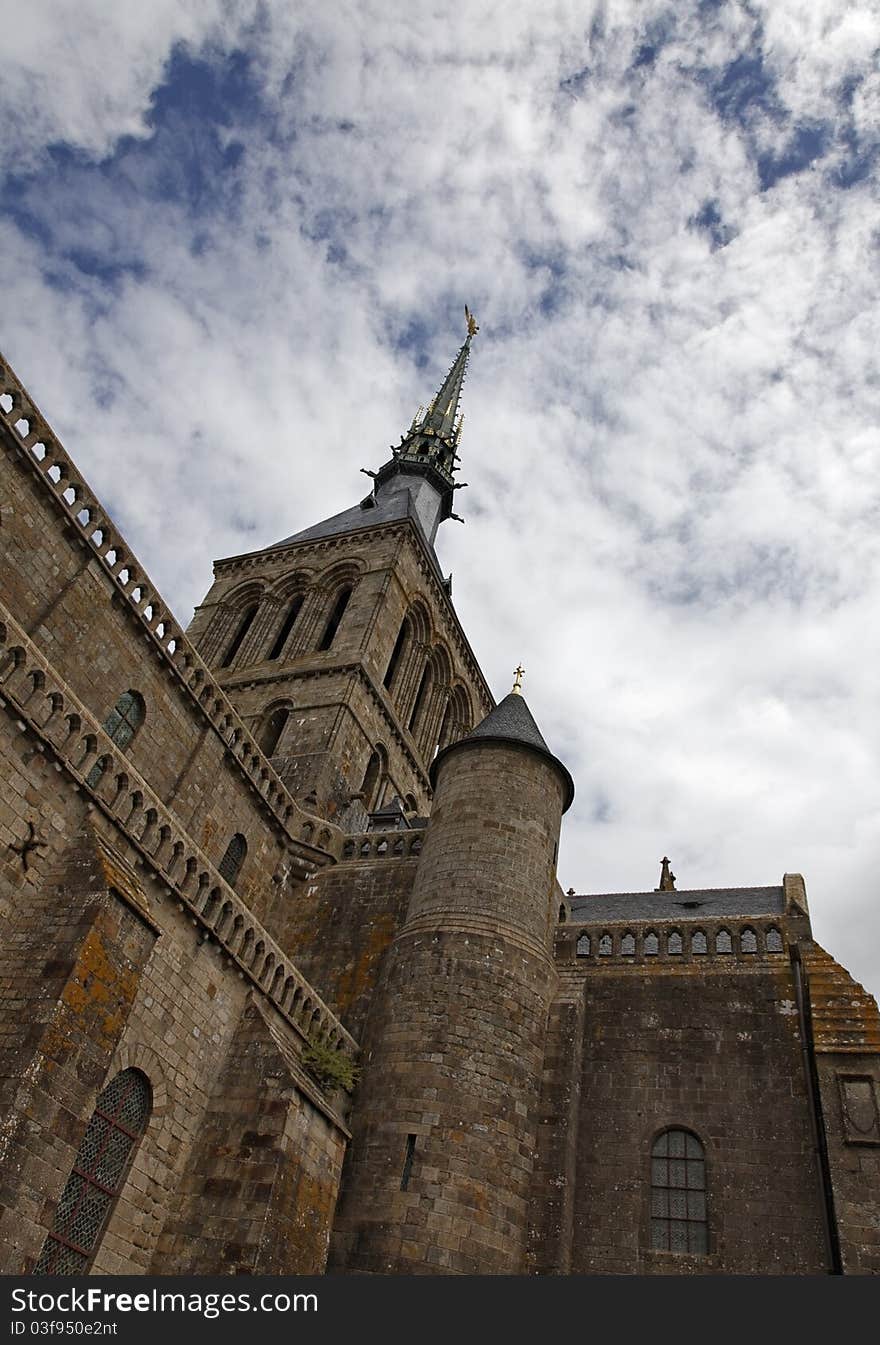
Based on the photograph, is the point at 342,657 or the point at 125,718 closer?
the point at 125,718

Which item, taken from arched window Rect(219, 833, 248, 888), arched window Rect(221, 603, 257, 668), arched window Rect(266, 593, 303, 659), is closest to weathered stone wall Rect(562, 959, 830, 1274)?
arched window Rect(219, 833, 248, 888)

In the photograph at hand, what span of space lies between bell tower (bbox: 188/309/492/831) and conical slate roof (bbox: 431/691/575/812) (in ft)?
15.4

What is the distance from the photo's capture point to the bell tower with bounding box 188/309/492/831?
82.2ft

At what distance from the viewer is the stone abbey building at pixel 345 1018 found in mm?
10406

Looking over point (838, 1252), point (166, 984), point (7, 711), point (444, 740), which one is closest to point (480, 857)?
point (166, 984)

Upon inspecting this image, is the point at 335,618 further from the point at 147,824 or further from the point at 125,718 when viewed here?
the point at 147,824

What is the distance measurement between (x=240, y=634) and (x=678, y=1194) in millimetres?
23940

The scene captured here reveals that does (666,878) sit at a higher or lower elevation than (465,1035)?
higher

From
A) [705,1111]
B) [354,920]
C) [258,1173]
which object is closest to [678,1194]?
[705,1111]

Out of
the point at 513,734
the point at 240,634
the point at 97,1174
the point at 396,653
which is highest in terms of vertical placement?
the point at 240,634

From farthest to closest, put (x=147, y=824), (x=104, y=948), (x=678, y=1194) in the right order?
(x=678, y=1194), (x=147, y=824), (x=104, y=948)

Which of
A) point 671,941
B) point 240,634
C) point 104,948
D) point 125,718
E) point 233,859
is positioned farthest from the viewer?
point 240,634

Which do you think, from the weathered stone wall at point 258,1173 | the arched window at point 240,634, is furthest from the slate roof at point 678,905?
the arched window at point 240,634

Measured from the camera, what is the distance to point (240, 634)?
32.5m
